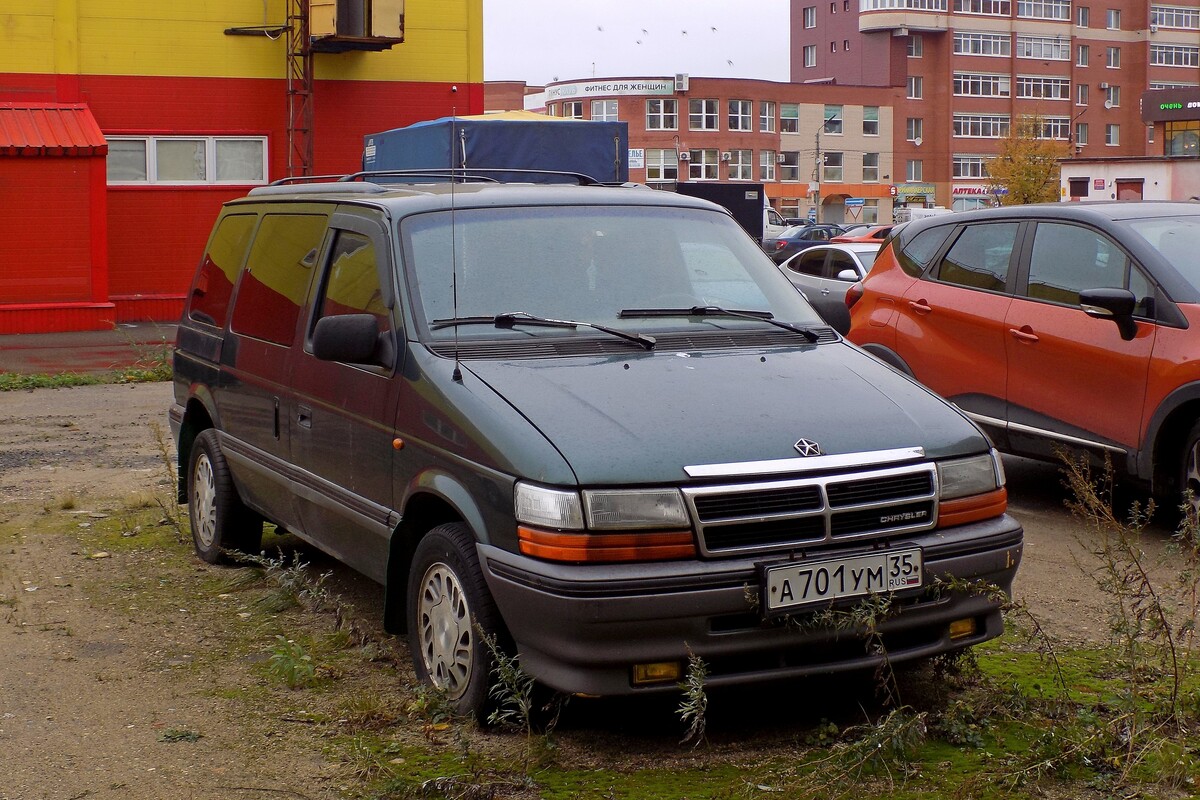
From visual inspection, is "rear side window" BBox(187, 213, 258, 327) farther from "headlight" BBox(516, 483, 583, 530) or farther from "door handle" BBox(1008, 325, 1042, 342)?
"door handle" BBox(1008, 325, 1042, 342)

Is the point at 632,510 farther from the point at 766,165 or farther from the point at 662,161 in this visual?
the point at 766,165

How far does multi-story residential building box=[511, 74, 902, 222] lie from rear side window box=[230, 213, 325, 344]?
3540 inches

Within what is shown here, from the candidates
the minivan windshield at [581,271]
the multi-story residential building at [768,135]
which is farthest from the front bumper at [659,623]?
the multi-story residential building at [768,135]

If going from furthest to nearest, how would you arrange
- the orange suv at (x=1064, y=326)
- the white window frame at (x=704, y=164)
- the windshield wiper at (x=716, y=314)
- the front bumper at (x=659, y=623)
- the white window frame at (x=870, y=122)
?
the white window frame at (x=870, y=122) → the white window frame at (x=704, y=164) → the orange suv at (x=1064, y=326) → the windshield wiper at (x=716, y=314) → the front bumper at (x=659, y=623)

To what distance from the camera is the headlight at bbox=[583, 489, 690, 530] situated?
4.12 meters

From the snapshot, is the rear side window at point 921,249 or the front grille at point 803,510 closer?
the front grille at point 803,510

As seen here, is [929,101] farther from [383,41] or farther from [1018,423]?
[1018,423]

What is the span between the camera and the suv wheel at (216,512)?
274 inches

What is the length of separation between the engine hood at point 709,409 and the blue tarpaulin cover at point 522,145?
1448 cm

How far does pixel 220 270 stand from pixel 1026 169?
2887 inches

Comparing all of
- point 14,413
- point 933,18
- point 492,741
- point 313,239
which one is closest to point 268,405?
point 313,239

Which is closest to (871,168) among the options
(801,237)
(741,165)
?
(741,165)

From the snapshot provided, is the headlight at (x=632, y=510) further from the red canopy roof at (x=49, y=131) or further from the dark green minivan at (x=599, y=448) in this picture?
the red canopy roof at (x=49, y=131)

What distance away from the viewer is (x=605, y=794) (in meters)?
4.09
